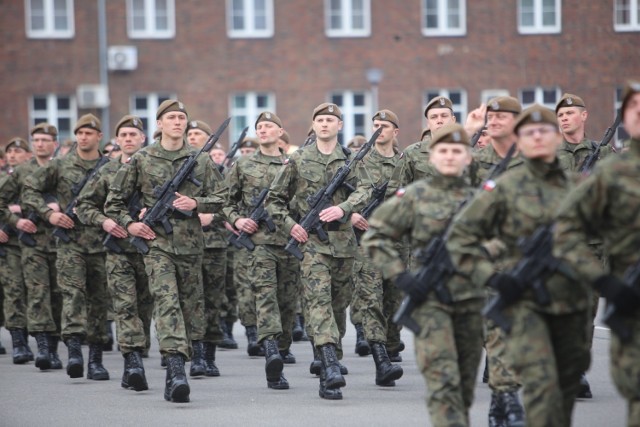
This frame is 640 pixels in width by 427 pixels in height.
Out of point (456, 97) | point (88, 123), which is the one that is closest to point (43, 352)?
point (88, 123)

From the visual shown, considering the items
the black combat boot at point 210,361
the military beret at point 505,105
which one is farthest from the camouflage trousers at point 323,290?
the military beret at point 505,105

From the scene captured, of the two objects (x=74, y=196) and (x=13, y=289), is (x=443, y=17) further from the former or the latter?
(x=74, y=196)

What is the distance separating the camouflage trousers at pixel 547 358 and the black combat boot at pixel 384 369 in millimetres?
4429

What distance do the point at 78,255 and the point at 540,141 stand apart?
6914 millimetres

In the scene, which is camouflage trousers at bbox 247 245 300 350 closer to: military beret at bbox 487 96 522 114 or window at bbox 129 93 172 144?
military beret at bbox 487 96 522 114

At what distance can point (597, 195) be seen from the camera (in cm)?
716

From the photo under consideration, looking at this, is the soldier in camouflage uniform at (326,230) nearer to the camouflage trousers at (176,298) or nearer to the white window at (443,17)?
the camouflage trousers at (176,298)

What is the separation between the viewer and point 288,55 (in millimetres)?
39344

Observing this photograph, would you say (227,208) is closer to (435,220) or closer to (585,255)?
(435,220)

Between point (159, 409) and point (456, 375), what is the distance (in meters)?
3.80

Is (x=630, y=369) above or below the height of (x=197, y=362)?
above

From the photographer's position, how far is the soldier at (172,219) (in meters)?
11.7

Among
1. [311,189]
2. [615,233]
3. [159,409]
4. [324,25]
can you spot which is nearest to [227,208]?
[311,189]

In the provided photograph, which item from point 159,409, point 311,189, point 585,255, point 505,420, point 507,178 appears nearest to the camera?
point 585,255
